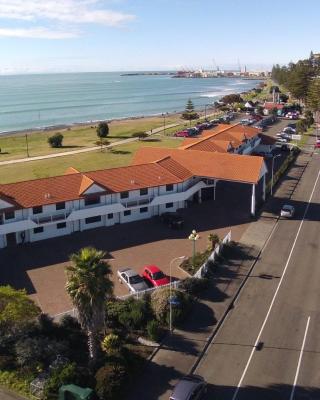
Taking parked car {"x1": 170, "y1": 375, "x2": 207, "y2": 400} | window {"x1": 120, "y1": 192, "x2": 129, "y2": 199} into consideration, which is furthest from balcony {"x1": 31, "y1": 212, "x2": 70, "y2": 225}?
parked car {"x1": 170, "y1": 375, "x2": 207, "y2": 400}

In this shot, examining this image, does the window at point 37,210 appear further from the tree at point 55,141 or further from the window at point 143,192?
the tree at point 55,141

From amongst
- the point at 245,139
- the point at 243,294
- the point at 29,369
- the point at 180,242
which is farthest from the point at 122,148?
the point at 29,369

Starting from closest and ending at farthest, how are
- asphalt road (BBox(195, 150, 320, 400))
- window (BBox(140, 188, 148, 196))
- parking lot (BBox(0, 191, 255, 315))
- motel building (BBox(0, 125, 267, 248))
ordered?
asphalt road (BBox(195, 150, 320, 400))
parking lot (BBox(0, 191, 255, 315))
motel building (BBox(0, 125, 267, 248))
window (BBox(140, 188, 148, 196))

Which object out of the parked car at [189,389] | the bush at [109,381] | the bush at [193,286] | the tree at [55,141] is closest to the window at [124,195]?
the bush at [193,286]

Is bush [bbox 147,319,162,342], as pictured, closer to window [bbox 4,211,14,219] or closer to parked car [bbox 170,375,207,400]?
parked car [bbox 170,375,207,400]

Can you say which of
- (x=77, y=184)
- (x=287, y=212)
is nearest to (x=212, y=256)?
(x=287, y=212)

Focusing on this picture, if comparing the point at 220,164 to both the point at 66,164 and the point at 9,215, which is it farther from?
the point at 66,164

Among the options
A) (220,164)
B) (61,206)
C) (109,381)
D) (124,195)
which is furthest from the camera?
(220,164)
